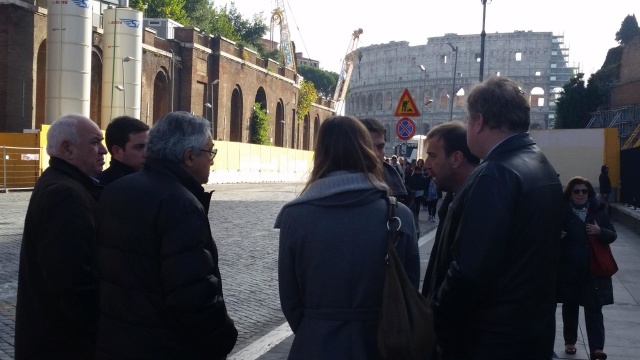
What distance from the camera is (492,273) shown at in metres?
3.15

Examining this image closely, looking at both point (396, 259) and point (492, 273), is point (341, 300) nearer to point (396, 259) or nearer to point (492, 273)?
point (396, 259)

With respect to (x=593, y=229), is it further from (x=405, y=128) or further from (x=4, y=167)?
(x=4, y=167)

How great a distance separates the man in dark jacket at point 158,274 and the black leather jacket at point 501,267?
88 centimetres

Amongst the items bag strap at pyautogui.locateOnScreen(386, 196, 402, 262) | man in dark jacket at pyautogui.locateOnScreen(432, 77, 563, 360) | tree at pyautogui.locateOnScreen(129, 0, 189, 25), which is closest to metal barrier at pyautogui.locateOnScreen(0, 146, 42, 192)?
bag strap at pyautogui.locateOnScreen(386, 196, 402, 262)

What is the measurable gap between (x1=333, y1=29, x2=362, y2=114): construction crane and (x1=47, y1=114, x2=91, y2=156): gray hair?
107m

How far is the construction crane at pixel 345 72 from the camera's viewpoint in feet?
368

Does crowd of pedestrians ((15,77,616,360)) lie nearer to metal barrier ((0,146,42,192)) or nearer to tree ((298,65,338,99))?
metal barrier ((0,146,42,192))

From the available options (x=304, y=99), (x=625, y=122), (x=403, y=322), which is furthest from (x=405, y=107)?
(x=304, y=99)

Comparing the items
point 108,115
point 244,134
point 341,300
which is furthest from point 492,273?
point 244,134

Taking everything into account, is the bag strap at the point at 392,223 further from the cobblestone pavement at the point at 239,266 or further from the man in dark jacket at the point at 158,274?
the man in dark jacket at the point at 158,274

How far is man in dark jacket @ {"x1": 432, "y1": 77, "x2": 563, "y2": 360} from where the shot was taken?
3152 millimetres

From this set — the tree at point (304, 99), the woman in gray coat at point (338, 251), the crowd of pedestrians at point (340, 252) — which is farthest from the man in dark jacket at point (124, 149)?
the tree at point (304, 99)

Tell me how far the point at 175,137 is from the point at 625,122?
150ft

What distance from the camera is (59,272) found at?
366 centimetres
